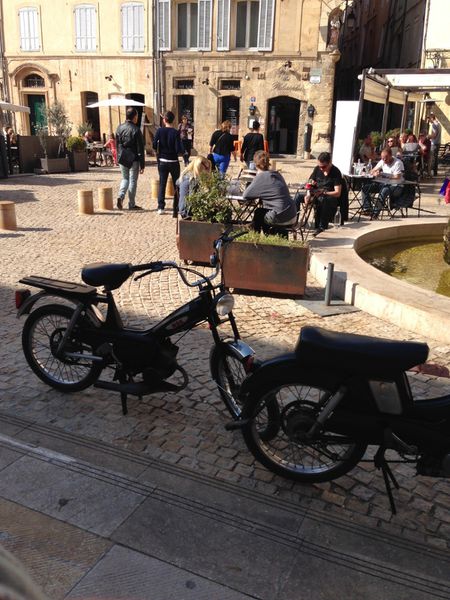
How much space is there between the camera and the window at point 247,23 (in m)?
25.2

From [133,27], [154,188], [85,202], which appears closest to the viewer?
[85,202]

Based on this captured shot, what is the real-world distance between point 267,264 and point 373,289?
114 cm

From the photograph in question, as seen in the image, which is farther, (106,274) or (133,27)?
(133,27)

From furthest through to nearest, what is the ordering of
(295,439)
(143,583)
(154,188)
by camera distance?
(154,188), (295,439), (143,583)

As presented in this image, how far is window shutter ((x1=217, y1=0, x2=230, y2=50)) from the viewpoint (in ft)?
82.4

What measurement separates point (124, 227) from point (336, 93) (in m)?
21.5

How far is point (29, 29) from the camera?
91.6 ft

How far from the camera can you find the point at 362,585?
2.46m

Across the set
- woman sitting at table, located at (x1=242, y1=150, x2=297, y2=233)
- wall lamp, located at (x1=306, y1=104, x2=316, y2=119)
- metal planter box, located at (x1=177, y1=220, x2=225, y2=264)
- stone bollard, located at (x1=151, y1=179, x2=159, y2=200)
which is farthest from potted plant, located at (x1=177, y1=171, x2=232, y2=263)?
wall lamp, located at (x1=306, y1=104, x2=316, y2=119)

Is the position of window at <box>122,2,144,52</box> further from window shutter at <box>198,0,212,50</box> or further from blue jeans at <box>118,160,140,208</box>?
blue jeans at <box>118,160,140,208</box>

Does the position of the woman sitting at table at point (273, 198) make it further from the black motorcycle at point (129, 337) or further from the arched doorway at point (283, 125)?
the arched doorway at point (283, 125)

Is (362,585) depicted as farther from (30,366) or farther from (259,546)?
(30,366)

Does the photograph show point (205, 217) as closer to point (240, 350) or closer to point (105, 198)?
point (240, 350)

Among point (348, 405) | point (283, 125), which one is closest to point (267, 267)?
point (348, 405)
